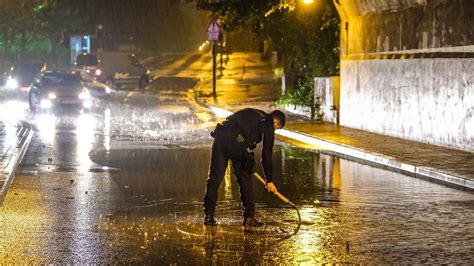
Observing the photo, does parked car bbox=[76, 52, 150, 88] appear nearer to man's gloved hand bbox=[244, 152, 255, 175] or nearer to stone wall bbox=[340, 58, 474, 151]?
stone wall bbox=[340, 58, 474, 151]

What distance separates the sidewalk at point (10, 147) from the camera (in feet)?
49.1

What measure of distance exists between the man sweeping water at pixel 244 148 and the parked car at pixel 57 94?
22311mm

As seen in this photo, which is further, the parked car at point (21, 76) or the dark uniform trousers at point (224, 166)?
the parked car at point (21, 76)

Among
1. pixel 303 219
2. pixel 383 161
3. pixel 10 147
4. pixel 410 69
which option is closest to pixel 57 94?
pixel 10 147

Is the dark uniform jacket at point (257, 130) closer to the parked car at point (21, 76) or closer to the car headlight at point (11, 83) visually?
the parked car at point (21, 76)

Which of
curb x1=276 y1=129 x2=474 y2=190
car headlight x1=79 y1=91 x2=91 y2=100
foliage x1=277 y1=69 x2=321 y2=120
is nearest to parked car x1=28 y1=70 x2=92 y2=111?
car headlight x1=79 y1=91 x2=91 y2=100

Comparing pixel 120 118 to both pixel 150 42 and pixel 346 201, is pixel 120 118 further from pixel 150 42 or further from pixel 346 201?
pixel 150 42

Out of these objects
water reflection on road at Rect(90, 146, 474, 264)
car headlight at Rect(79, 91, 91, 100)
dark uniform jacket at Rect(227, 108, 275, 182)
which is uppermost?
dark uniform jacket at Rect(227, 108, 275, 182)

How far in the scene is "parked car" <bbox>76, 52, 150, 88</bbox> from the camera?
49188 mm

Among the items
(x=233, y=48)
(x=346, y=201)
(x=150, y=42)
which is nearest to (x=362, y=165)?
(x=346, y=201)

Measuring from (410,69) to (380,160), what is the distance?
437cm

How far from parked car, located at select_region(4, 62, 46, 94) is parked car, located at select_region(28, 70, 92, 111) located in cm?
1105

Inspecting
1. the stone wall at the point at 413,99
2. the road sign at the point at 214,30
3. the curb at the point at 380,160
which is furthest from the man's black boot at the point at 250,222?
the road sign at the point at 214,30

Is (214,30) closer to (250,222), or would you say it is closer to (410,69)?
(410,69)
